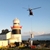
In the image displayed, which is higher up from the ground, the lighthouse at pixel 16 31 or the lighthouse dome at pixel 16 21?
the lighthouse dome at pixel 16 21

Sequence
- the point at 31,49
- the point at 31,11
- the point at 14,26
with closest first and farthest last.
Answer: the point at 31,49 → the point at 31,11 → the point at 14,26

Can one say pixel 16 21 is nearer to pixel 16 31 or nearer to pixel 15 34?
pixel 16 31

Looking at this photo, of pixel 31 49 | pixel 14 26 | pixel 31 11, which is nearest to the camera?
pixel 31 49

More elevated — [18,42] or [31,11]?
[31,11]

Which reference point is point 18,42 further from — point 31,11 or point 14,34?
point 31,11

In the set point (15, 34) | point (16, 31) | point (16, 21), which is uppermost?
point (16, 21)

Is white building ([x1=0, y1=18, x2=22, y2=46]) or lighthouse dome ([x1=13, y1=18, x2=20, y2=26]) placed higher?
lighthouse dome ([x1=13, y1=18, x2=20, y2=26])

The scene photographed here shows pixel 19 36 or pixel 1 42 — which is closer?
pixel 1 42

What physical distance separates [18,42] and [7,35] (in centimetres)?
503

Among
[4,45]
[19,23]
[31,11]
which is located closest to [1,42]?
[4,45]

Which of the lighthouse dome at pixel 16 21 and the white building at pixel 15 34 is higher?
the lighthouse dome at pixel 16 21

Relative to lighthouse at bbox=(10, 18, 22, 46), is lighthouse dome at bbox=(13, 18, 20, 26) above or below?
above

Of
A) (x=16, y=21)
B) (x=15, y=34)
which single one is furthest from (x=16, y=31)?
(x=16, y=21)

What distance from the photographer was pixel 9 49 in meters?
49.6
